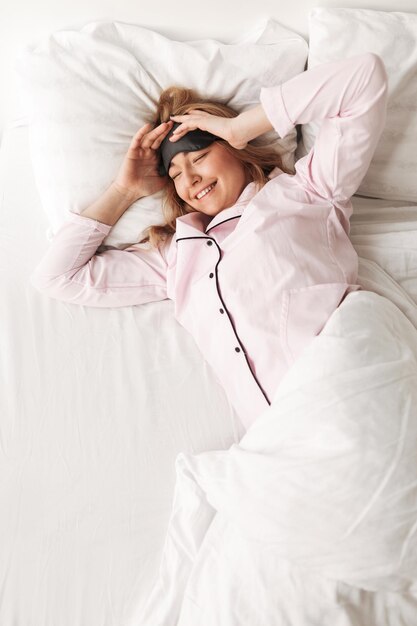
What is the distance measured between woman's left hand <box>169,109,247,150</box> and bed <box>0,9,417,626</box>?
12 cm

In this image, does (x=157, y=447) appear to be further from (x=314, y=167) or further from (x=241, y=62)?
(x=241, y=62)

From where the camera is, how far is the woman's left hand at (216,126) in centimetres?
115

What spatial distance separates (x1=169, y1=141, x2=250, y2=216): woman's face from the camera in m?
1.18

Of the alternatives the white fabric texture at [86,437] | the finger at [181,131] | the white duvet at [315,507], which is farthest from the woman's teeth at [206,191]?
the white duvet at [315,507]

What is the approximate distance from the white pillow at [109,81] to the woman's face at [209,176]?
138mm

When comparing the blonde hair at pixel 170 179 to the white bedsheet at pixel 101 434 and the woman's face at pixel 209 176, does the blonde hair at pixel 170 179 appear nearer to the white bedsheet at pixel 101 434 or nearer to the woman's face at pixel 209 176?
the woman's face at pixel 209 176

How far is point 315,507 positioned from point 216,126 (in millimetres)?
745

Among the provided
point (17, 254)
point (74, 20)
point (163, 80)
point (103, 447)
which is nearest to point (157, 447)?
point (103, 447)

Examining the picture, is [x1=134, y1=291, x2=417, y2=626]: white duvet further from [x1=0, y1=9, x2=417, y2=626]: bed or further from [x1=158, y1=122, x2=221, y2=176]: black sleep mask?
[x1=158, y1=122, x2=221, y2=176]: black sleep mask

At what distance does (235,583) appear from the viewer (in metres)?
0.87

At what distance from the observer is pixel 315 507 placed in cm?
87

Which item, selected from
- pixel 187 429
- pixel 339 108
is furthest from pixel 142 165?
pixel 187 429

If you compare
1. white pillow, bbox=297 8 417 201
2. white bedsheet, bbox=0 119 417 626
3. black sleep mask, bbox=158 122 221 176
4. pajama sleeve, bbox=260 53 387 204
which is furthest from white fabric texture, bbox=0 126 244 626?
white pillow, bbox=297 8 417 201

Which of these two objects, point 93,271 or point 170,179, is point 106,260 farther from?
point 170,179
